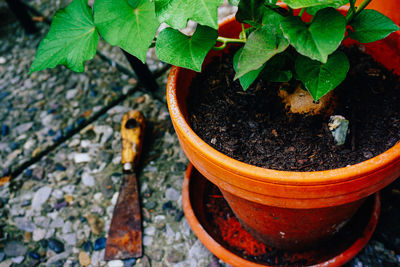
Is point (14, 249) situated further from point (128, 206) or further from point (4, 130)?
point (4, 130)

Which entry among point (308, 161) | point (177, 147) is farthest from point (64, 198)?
point (308, 161)

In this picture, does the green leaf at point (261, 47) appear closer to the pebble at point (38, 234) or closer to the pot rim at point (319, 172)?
the pot rim at point (319, 172)

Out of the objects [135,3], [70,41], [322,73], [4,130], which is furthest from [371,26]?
[4,130]

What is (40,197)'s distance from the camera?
1.42 metres

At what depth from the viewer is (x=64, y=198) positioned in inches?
55.1

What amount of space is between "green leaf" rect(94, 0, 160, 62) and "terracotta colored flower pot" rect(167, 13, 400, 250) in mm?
175

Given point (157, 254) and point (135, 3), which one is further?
point (157, 254)

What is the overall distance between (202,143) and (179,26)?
0.85ft

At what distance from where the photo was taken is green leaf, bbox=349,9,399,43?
0.68m

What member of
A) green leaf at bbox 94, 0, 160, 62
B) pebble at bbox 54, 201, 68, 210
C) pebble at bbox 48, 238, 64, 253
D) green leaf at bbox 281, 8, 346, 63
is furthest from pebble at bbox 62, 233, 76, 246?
green leaf at bbox 281, 8, 346, 63

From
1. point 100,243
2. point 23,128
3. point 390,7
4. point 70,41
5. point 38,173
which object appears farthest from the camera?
point 23,128

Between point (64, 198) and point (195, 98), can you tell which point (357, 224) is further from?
point (64, 198)

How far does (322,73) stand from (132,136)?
3.00 ft

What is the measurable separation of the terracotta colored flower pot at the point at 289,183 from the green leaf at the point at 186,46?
138 millimetres
